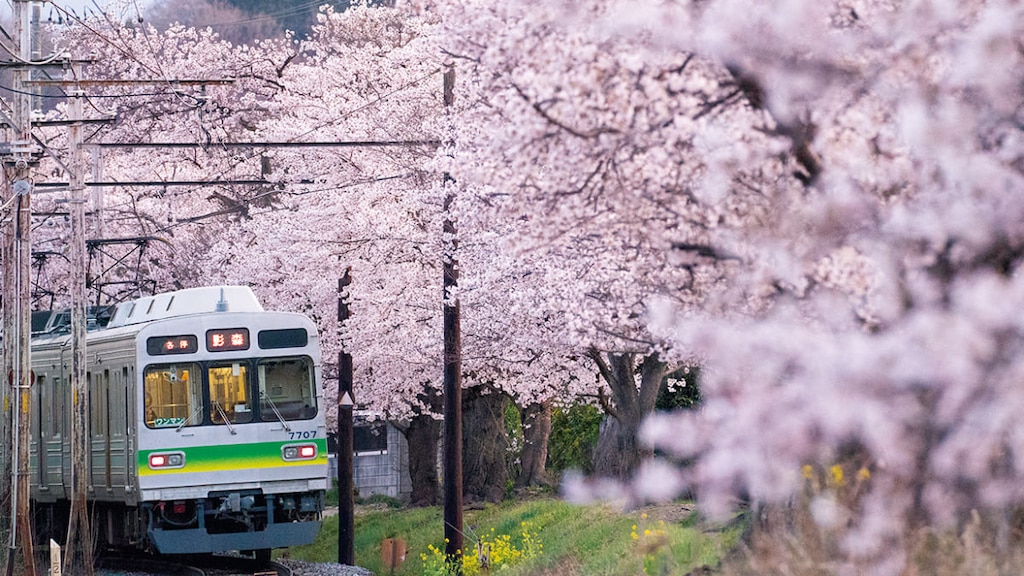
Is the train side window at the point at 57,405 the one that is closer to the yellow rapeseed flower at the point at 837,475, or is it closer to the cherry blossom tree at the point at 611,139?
the cherry blossom tree at the point at 611,139

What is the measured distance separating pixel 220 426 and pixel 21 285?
300 centimetres

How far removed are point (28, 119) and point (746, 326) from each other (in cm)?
1236

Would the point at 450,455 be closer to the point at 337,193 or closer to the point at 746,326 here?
the point at 337,193

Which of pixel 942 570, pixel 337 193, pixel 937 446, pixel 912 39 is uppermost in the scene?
pixel 337 193

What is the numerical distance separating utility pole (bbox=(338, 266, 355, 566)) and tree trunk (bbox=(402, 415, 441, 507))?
5.69 meters

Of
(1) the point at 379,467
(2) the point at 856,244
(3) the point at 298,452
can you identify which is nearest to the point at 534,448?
(1) the point at 379,467

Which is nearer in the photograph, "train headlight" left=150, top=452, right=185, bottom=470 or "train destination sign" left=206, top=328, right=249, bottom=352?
"train headlight" left=150, top=452, right=185, bottom=470

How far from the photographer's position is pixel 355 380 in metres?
25.4

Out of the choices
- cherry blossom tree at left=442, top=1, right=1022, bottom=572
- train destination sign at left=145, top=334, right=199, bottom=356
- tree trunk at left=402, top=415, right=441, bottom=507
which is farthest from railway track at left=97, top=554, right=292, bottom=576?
cherry blossom tree at left=442, top=1, right=1022, bottom=572

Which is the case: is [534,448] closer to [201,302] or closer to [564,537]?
[564,537]

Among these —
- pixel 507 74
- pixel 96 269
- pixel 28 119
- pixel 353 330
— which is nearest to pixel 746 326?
pixel 507 74

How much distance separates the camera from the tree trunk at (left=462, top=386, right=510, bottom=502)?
87.6ft

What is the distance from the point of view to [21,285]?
56.0 feet

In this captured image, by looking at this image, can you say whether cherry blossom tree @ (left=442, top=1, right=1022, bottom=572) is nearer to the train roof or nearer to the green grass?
the green grass
